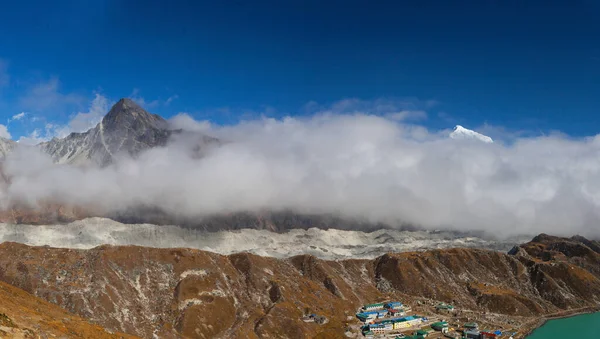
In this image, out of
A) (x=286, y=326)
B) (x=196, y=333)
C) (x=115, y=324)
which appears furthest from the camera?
(x=286, y=326)

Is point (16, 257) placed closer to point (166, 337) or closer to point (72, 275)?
point (72, 275)

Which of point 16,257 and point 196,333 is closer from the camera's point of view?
point 196,333

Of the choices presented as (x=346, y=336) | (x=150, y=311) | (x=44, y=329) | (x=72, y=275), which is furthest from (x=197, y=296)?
(x=44, y=329)

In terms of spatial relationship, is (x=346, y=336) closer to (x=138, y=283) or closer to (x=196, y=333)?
(x=196, y=333)

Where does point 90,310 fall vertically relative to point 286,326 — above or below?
above

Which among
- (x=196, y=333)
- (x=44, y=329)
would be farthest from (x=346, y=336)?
(x=44, y=329)

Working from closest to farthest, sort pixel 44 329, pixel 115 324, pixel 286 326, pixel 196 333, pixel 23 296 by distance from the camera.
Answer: pixel 44 329 → pixel 23 296 → pixel 115 324 → pixel 196 333 → pixel 286 326

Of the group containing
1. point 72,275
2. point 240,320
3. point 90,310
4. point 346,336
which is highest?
point 72,275

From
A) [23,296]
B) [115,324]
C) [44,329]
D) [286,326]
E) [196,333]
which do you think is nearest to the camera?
[44,329]

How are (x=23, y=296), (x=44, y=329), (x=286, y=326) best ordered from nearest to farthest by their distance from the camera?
1. (x=44, y=329)
2. (x=23, y=296)
3. (x=286, y=326)
